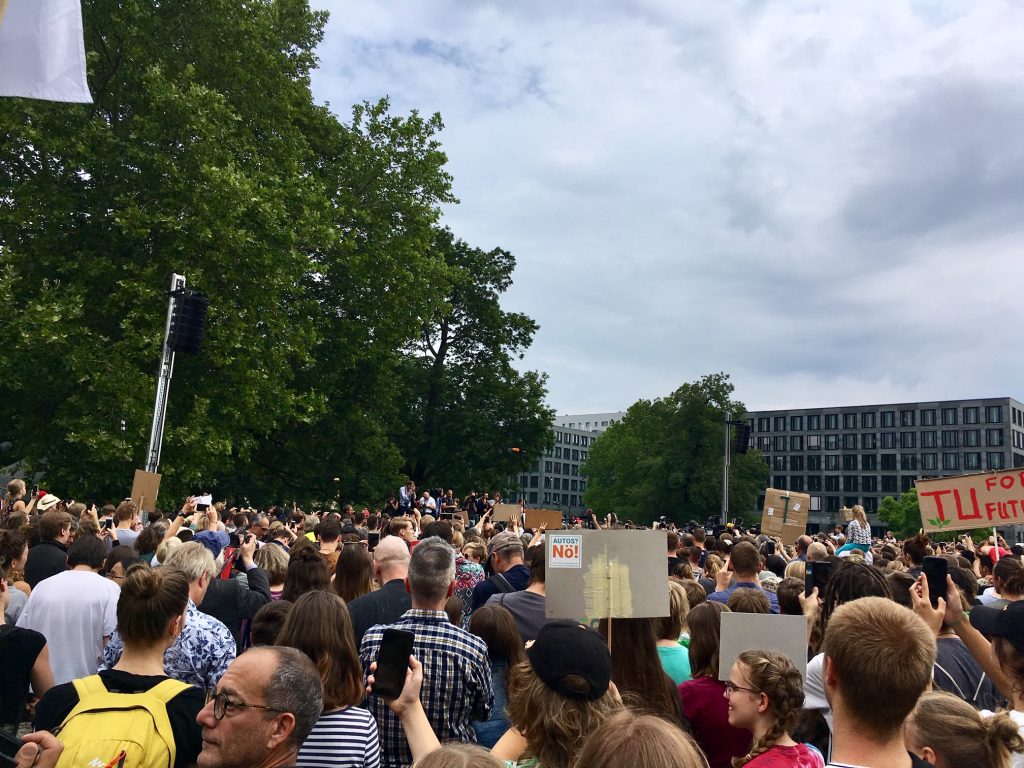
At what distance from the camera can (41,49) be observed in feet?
24.1

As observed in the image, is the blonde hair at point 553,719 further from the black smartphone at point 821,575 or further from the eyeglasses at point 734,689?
the black smartphone at point 821,575

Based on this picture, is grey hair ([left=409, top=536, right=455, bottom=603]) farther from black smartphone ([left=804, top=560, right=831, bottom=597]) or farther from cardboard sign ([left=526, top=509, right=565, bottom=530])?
cardboard sign ([left=526, top=509, right=565, bottom=530])

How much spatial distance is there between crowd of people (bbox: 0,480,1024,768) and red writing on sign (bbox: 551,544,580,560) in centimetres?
34

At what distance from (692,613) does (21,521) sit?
6.46m

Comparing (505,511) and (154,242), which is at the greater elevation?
(154,242)

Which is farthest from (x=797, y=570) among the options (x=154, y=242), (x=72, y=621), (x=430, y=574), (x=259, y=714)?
(x=154, y=242)

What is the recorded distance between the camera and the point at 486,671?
420 centimetres

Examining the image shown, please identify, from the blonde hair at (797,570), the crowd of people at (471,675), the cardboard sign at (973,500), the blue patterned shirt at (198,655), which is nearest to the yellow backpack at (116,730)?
the crowd of people at (471,675)

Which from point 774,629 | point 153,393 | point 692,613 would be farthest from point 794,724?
point 153,393

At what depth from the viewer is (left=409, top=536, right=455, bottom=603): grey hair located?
4195mm

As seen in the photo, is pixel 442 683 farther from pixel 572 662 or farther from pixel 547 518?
pixel 547 518

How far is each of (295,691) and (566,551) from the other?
2143 mm

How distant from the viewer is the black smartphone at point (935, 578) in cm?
402

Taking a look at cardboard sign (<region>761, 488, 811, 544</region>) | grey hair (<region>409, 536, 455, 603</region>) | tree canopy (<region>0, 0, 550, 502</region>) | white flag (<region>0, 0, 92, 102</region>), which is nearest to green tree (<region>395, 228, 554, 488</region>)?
tree canopy (<region>0, 0, 550, 502</region>)
